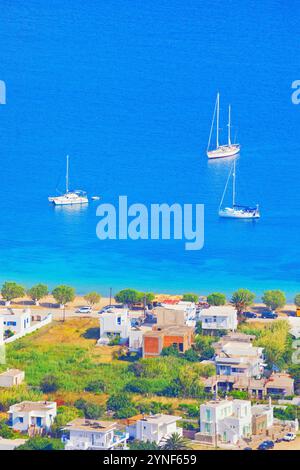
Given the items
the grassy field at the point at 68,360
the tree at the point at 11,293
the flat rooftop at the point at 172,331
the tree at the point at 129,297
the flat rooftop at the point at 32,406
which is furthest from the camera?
the tree at the point at 11,293

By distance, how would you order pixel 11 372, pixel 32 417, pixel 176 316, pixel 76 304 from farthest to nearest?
pixel 76 304, pixel 176 316, pixel 11 372, pixel 32 417

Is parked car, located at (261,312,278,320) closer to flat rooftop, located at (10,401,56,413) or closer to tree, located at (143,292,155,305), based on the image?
tree, located at (143,292,155,305)

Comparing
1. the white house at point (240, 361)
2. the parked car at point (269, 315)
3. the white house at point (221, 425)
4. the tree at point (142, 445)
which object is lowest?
the tree at point (142, 445)

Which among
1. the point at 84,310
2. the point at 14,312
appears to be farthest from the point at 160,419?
the point at 84,310

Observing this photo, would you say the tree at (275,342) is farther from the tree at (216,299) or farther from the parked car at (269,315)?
the tree at (216,299)

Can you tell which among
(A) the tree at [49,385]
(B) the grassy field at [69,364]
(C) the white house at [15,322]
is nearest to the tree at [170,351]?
(B) the grassy field at [69,364]

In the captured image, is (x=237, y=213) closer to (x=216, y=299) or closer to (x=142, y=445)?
(x=216, y=299)
